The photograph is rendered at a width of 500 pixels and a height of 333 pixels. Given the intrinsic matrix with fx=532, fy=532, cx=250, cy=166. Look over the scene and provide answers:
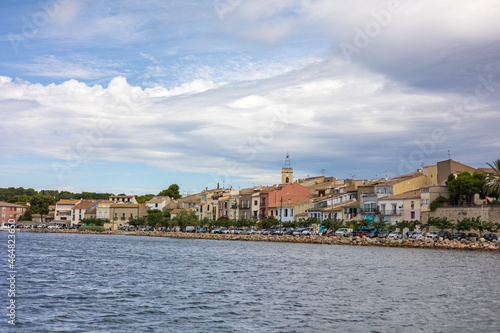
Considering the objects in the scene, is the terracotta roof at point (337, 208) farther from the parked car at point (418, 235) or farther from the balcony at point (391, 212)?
the parked car at point (418, 235)

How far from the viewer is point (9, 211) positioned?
5586 inches

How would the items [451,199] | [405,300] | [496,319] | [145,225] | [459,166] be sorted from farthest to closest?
1. [145,225]
2. [459,166]
3. [451,199]
4. [405,300]
5. [496,319]

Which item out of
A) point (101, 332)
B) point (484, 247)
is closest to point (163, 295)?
point (101, 332)

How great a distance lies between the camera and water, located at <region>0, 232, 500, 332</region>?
19594 mm

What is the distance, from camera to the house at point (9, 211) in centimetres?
13950

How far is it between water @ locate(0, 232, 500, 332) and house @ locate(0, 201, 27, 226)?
358 ft

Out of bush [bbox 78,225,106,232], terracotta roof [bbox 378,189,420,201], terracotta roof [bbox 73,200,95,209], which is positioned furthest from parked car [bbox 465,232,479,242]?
terracotta roof [bbox 73,200,95,209]

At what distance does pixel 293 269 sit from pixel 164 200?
9910 centimetres

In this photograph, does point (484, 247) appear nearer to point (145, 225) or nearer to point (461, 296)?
point (461, 296)

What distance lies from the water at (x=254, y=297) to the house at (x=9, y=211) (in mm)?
109099

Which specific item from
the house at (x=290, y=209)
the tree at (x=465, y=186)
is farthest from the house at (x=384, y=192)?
the house at (x=290, y=209)

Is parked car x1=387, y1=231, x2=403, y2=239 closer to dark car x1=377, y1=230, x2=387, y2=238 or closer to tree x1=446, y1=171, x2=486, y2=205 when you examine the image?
dark car x1=377, y1=230, x2=387, y2=238

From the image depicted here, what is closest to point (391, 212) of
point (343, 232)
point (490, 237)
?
point (343, 232)

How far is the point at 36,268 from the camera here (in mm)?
36594
